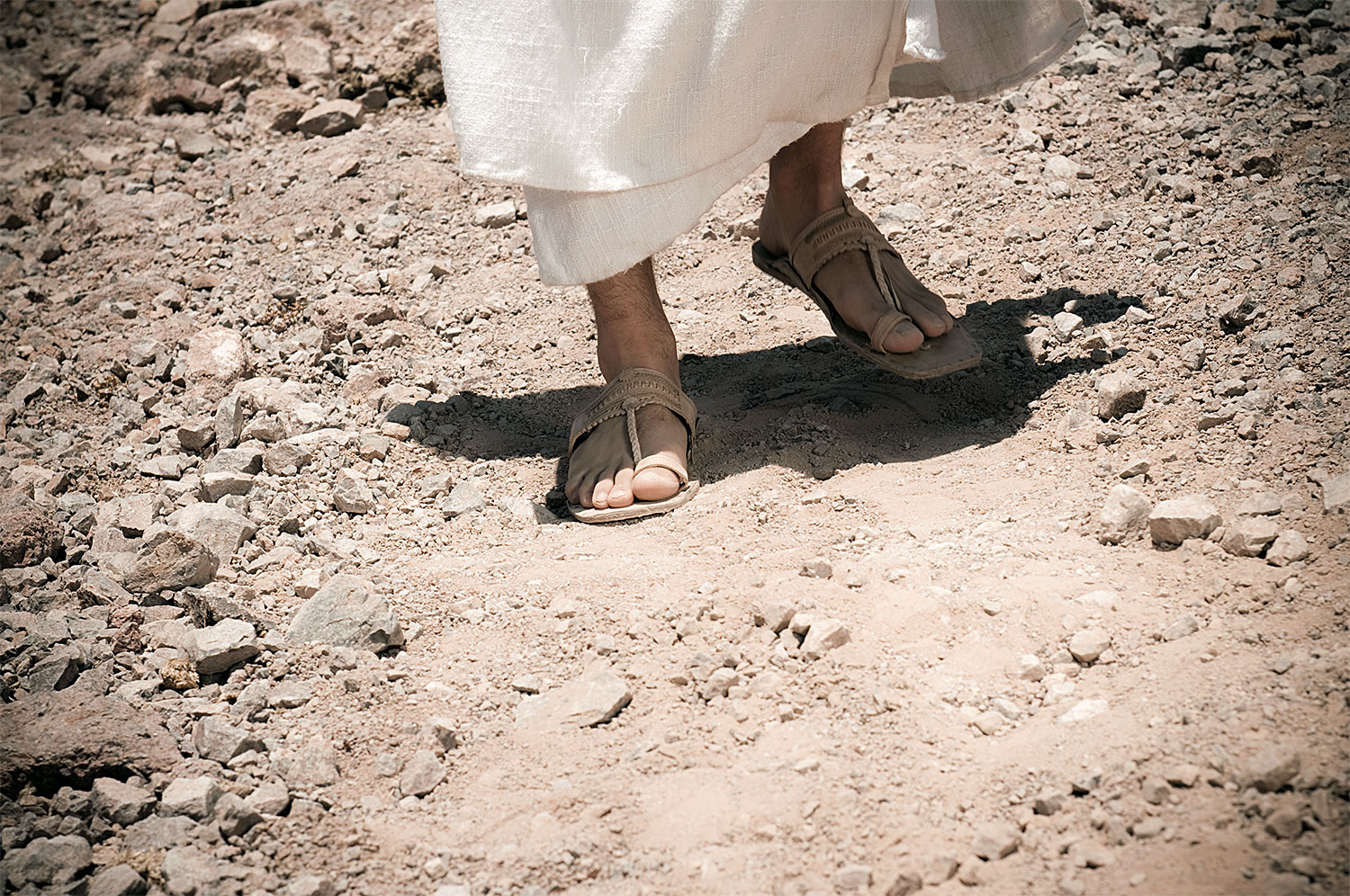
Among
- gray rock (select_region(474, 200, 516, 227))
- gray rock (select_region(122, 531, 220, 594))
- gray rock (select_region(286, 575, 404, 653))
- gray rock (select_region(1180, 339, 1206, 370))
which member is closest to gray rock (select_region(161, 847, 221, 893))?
gray rock (select_region(286, 575, 404, 653))

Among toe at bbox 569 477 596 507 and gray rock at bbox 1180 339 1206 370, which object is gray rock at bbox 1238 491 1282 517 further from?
toe at bbox 569 477 596 507

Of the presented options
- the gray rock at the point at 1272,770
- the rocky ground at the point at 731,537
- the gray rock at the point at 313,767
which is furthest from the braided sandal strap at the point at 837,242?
the gray rock at the point at 313,767

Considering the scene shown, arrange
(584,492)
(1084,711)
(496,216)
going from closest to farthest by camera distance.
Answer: (1084,711)
(584,492)
(496,216)

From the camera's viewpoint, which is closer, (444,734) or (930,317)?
(444,734)

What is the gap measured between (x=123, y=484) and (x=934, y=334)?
65.7 inches

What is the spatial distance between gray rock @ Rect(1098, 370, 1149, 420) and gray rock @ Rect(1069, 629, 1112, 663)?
687 mm

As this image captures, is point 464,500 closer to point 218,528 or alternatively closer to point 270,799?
point 218,528

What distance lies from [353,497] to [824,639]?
1023mm

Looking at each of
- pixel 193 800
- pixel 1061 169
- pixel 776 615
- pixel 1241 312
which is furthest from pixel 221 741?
pixel 1061 169

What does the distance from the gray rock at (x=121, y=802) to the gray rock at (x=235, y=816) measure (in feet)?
0.34

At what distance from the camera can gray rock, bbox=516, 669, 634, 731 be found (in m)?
1.57

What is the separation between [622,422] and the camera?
2.22 meters

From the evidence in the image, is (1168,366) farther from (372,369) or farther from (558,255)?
(372,369)

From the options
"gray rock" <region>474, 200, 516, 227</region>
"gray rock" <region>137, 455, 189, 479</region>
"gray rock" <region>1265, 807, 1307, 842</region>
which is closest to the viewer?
"gray rock" <region>1265, 807, 1307, 842</region>
